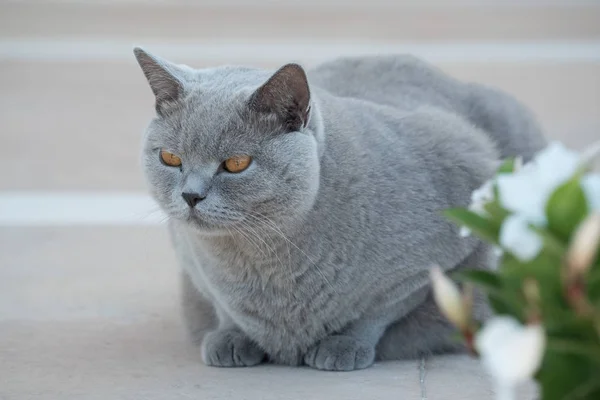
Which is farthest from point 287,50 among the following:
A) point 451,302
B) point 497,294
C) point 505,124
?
point 451,302

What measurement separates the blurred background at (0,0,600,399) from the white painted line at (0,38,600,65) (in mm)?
17

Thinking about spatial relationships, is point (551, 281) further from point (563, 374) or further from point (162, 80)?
point (162, 80)

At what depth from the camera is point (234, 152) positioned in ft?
7.66

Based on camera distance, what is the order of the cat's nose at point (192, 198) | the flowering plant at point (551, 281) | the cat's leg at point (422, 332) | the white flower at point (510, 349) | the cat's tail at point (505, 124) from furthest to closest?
1. the cat's tail at point (505, 124)
2. the cat's leg at point (422, 332)
3. the cat's nose at point (192, 198)
4. the flowering plant at point (551, 281)
5. the white flower at point (510, 349)

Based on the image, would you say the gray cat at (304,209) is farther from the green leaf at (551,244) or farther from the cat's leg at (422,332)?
the green leaf at (551,244)

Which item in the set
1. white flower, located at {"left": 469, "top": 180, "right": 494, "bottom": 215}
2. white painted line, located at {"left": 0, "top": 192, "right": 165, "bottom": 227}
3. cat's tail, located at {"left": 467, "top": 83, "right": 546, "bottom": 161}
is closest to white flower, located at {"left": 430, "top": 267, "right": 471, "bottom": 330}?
white flower, located at {"left": 469, "top": 180, "right": 494, "bottom": 215}

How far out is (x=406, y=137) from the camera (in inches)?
106

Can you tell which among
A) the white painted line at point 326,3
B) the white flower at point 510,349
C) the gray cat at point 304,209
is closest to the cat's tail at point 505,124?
the gray cat at point 304,209

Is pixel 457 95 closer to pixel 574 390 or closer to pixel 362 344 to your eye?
pixel 362 344

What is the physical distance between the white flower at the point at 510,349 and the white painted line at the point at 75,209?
9.32 ft

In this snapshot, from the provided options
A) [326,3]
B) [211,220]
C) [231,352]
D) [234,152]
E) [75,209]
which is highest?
[234,152]

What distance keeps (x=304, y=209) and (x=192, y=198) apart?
0.27 meters

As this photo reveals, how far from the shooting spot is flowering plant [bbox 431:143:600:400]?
131 cm

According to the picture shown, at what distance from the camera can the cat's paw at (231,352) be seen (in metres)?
2.61
